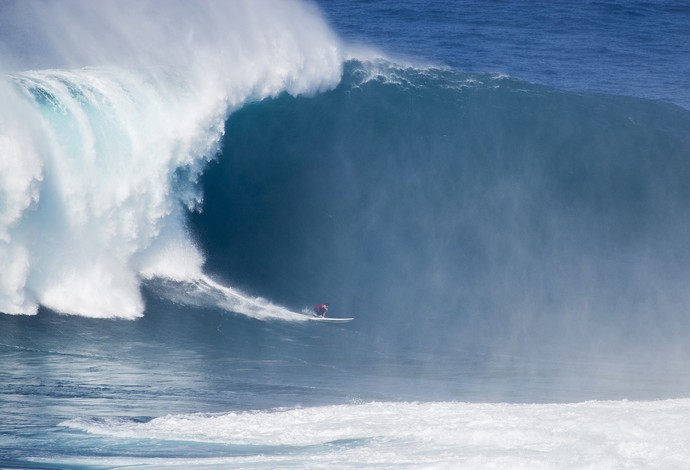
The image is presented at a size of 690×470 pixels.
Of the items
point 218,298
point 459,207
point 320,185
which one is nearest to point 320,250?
point 320,185

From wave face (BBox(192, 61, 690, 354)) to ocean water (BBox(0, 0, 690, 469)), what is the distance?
0.06m

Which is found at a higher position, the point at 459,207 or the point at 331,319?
the point at 459,207

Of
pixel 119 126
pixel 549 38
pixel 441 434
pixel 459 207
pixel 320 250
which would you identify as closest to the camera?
pixel 441 434

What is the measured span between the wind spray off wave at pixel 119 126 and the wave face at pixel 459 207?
3.20ft

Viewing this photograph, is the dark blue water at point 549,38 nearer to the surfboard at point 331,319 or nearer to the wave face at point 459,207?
the wave face at point 459,207

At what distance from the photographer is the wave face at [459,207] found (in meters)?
18.6

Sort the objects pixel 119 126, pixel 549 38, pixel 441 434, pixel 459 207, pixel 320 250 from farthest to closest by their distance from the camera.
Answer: pixel 549 38 < pixel 459 207 < pixel 320 250 < pixel 119 126 < pixel 441 434

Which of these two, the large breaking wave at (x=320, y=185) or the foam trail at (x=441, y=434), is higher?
the large breaking wave at (x=320, y=185)

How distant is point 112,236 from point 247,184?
4572mm

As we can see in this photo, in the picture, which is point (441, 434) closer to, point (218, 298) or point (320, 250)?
point (218, 298)

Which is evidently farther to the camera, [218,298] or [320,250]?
[320,250]

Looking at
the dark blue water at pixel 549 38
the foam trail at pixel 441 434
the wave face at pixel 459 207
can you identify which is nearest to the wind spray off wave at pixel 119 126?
the wave face at pixel 459 207

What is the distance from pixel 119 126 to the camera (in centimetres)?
1775

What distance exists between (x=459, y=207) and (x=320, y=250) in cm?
332
